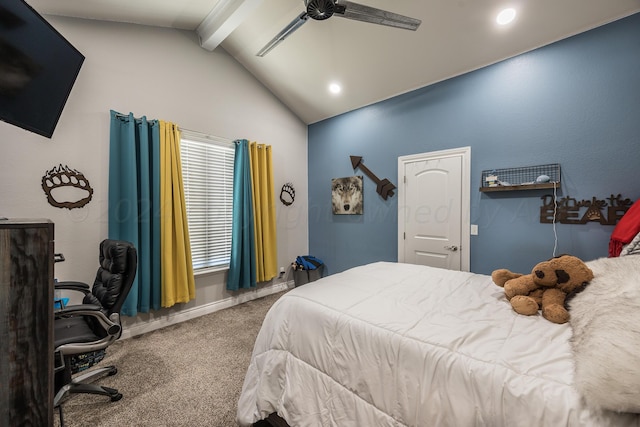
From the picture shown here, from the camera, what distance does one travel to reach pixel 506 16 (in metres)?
2.29

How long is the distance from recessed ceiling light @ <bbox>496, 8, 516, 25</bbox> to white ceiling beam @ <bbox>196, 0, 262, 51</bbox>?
2.14 meters

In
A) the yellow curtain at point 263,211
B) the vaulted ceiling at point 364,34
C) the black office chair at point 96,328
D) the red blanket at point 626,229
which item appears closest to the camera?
the black office chair at point 96,328

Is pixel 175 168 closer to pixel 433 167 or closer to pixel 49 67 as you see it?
pixel 49 67

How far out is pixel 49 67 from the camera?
5.93 ft

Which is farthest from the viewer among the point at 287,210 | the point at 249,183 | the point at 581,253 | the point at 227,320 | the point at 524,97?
the point at 287,210

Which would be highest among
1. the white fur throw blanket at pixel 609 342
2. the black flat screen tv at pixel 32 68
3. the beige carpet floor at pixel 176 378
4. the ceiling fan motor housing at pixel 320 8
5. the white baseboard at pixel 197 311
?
the ceiling fan motor housing at pixel 320 8

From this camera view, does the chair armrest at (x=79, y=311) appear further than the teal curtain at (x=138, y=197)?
No

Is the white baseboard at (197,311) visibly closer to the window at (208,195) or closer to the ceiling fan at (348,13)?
the window at (208,195)

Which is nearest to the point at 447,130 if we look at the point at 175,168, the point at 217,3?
the point at 217,3

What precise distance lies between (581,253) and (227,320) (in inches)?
143

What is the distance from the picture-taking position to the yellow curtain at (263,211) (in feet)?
12.0

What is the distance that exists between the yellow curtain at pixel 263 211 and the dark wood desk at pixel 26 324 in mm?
2849

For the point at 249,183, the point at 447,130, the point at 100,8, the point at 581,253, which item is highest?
the point at 100,8

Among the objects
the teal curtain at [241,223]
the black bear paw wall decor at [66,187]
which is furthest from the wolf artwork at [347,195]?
the black bear paw wall decor at [66,187]
